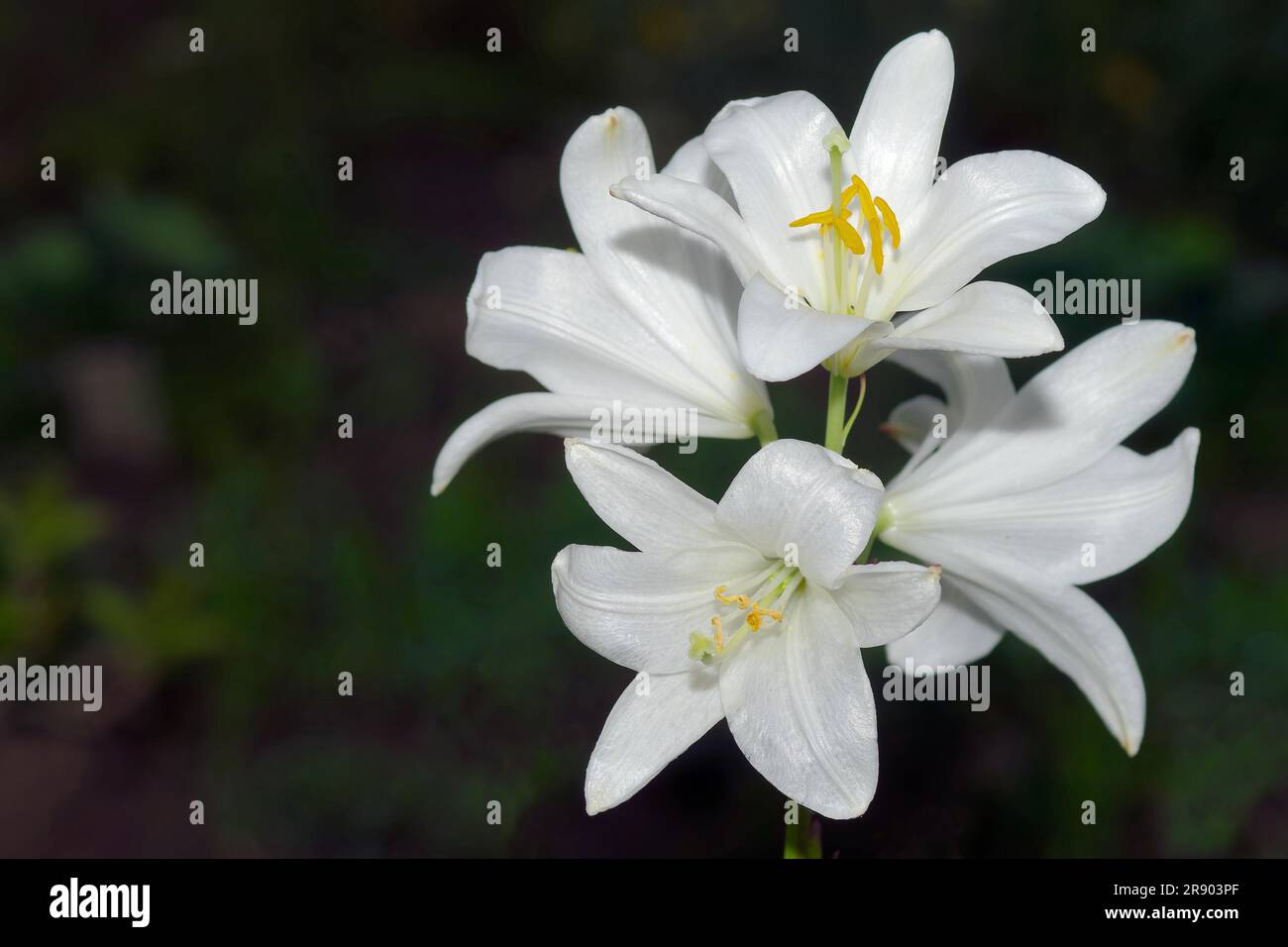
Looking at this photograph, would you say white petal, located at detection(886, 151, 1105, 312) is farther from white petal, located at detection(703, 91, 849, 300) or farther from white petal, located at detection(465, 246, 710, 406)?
white petal, located at detection(465, 246, 710, 406)

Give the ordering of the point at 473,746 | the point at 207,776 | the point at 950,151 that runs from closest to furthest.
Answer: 1. the point at 473,746
2. the point at 207,776
3. the point at 950,151

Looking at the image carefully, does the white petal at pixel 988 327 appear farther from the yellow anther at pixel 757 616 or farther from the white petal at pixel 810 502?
the yellow anther at pixel 757 616

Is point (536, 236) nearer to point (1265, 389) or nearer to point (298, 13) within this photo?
point (298, 13)

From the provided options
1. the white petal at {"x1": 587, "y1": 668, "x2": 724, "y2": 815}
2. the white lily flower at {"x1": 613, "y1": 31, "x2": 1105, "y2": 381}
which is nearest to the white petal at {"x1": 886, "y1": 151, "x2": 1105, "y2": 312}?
the white lily flower at {"x1": 613, "y1": 31, "x2": 1105, "y2": 381}

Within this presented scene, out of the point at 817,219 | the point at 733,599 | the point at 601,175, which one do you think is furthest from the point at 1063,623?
the point at 601,175

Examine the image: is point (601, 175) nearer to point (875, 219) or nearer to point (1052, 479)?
point (875, 219)

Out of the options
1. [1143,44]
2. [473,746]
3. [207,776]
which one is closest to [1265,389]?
[1143,44]

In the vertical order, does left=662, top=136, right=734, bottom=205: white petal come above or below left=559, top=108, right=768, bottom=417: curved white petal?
above

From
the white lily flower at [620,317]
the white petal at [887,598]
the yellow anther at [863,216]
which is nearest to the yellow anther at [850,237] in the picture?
the yellow anther at [863,216]
